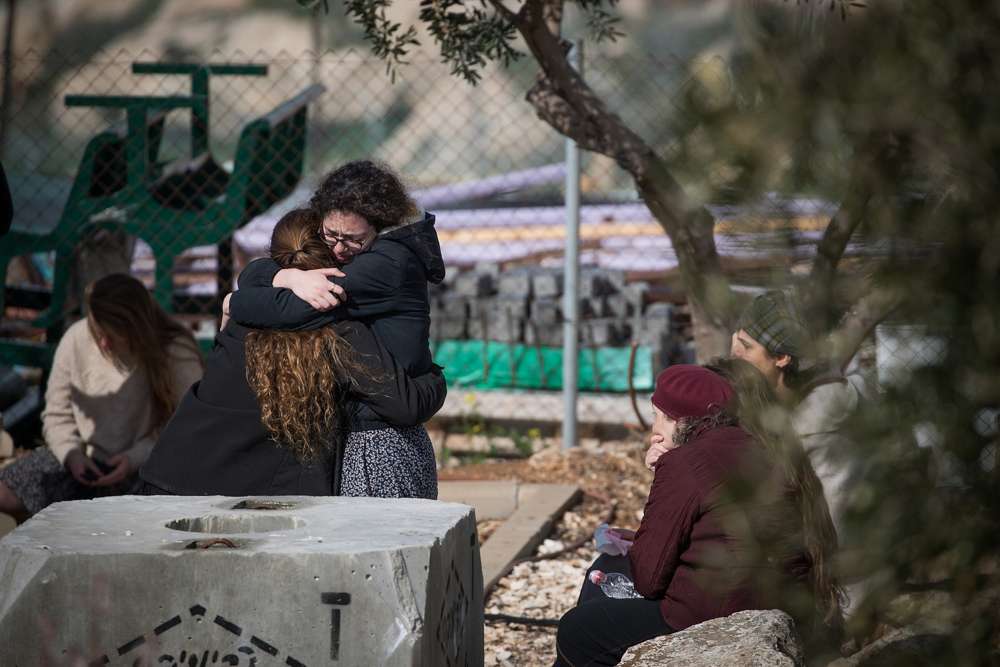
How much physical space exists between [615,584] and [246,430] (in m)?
1.16

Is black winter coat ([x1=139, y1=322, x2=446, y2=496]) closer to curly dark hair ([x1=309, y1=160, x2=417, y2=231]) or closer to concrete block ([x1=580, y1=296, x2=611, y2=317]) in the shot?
curly dark hair ([x1=309, y1=160, x2=417, y2=231])

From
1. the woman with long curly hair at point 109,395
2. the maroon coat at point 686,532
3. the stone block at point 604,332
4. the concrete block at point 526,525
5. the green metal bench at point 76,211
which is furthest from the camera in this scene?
the stone block at point 604,332

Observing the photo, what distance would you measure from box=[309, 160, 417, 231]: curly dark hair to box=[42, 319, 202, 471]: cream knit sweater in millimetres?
1587

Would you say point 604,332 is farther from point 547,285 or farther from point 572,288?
point 572,288

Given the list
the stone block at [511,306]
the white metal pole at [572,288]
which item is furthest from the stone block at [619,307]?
the white metal pole at [572,288]

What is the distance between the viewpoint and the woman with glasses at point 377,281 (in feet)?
11.4

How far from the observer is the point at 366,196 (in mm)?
3594

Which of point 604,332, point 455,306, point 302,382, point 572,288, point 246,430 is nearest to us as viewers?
point 302,382

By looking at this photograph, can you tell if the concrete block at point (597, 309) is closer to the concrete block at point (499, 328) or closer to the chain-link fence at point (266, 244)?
the chain-link fence at point (266, 244)

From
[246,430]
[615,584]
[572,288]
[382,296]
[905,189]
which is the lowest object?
[615,584]

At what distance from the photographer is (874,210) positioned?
1.28 m

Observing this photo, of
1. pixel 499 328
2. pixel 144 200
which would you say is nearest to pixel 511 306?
pixel 499 328

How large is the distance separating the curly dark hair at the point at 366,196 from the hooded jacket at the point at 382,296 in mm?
48

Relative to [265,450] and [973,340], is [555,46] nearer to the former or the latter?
[265,450]
